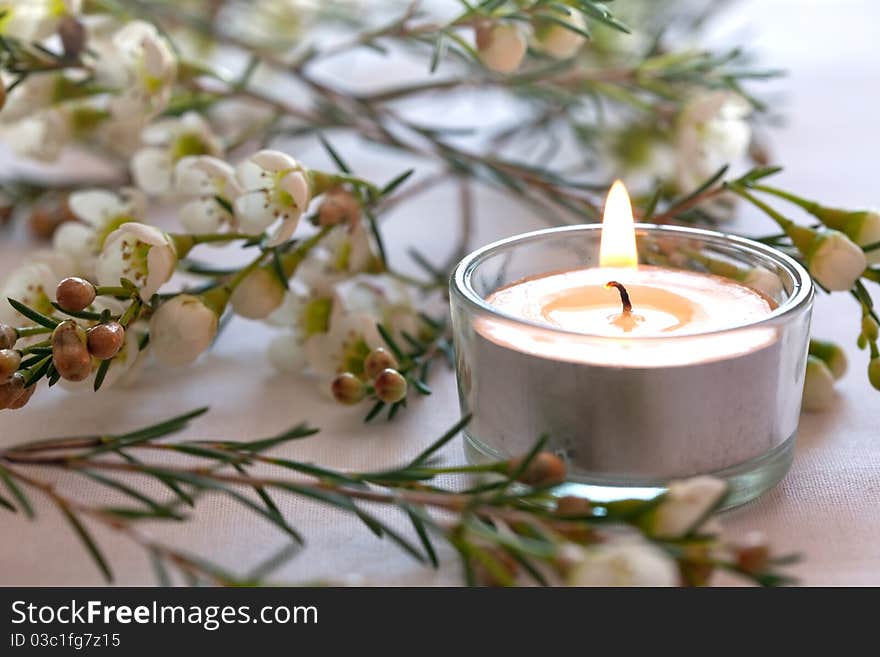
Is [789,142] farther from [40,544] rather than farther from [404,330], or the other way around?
[40,544]

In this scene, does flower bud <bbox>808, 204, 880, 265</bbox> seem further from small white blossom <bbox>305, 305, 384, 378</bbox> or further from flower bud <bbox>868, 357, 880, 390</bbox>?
small white blossom <bbox>305, 305, 384, 378</bbox>

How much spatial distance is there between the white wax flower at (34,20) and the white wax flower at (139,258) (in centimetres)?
20

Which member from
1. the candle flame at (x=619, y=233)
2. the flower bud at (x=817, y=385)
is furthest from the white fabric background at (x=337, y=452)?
the candle flame at (x=619, y=233)

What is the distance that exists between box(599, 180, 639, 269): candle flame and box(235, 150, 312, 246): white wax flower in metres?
0.13

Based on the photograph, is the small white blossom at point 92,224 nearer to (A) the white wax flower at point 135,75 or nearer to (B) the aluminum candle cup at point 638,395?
(A) the white wax flower at point 135,75

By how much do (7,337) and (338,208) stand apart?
0.18m

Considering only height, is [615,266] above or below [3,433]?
above

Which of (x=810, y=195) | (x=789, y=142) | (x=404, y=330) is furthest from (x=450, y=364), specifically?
(x=789, y=142)

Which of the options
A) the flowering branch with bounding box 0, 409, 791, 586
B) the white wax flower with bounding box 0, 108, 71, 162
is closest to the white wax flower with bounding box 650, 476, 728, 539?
the flowering branch with bounding box 0, 409, 791, 586

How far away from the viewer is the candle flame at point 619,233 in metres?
0.50

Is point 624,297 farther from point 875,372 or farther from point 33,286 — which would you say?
point 33,286

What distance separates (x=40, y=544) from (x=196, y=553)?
0.06m

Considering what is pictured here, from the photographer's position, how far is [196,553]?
438mm

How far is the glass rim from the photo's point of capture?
412 millimetres
